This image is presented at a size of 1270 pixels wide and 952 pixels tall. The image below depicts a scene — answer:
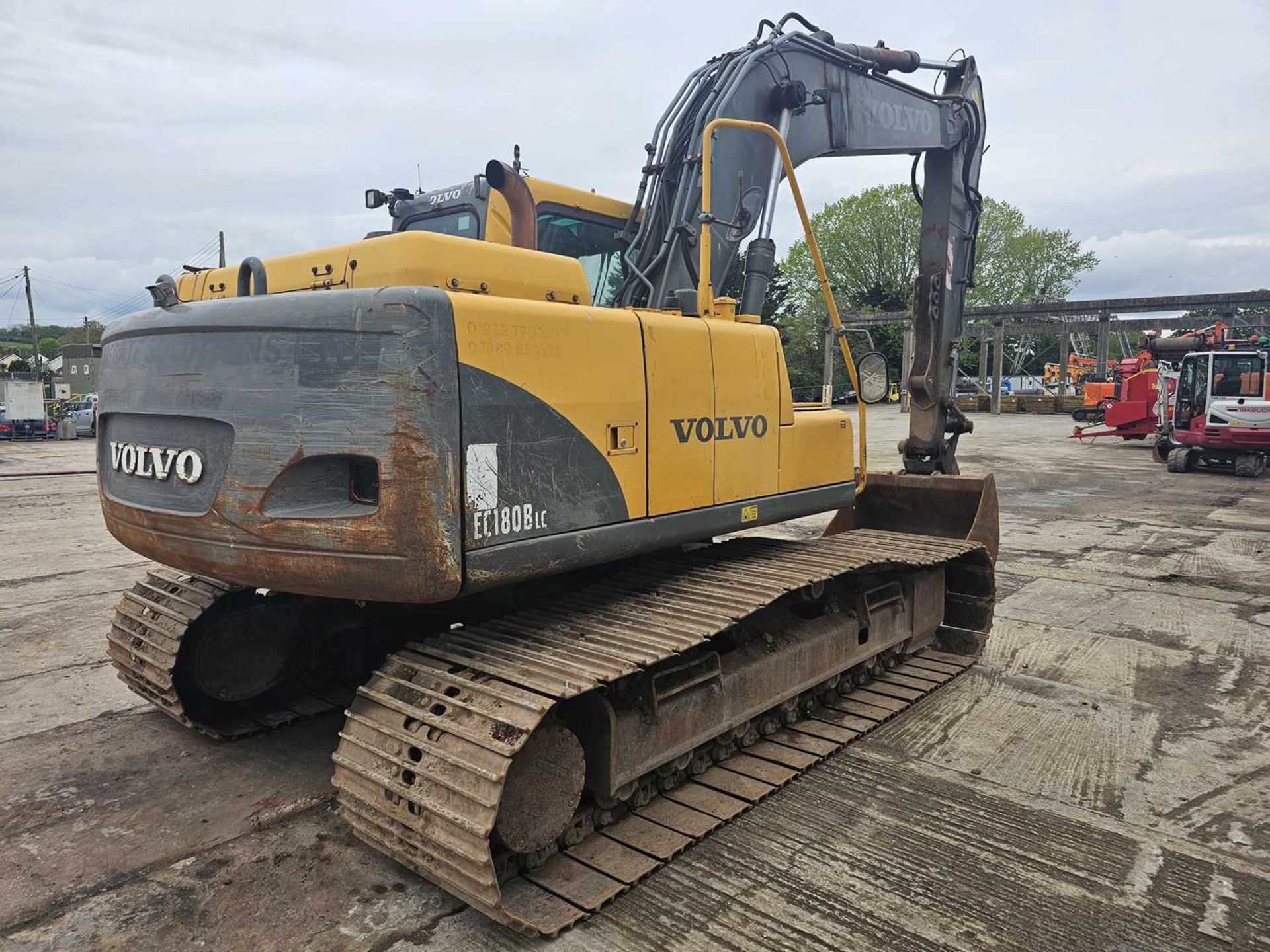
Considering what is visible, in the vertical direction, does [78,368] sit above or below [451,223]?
above

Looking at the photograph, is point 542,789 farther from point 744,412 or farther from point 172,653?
point 172,653

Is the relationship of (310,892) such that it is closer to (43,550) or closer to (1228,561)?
(43,550)

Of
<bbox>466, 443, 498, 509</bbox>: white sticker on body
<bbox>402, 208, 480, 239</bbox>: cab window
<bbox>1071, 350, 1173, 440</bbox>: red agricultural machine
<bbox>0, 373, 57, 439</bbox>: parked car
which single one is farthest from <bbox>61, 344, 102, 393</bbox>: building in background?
<bbox>466, 443, 498, 509</bbox>: white sticker on body

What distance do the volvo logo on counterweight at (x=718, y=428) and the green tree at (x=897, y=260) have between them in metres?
37.1

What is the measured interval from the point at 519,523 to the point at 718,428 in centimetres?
120

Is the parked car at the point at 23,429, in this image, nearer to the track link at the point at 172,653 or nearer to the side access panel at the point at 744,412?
the track link at the point at 172,653

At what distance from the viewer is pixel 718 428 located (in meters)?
3.88

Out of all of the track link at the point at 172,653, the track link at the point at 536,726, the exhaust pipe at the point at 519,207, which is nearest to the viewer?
the track link at the point at 536,726

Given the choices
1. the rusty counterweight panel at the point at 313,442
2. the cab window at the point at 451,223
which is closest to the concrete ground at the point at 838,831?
the rusty counterweight panel at the point at 313,442

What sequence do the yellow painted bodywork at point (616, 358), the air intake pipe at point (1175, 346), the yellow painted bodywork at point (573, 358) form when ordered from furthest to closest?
the air intake pipe at point (1175, 346) < the yellow painted bodywork at point (616, 358) < the yellow painted bodywork at point (573, 358)

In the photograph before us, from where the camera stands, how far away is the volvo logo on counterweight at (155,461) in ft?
10.1

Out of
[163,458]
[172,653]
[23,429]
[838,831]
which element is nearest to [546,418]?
[163,458]

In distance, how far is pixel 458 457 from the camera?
282 cm

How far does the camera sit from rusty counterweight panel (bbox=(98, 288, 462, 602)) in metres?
2.76
